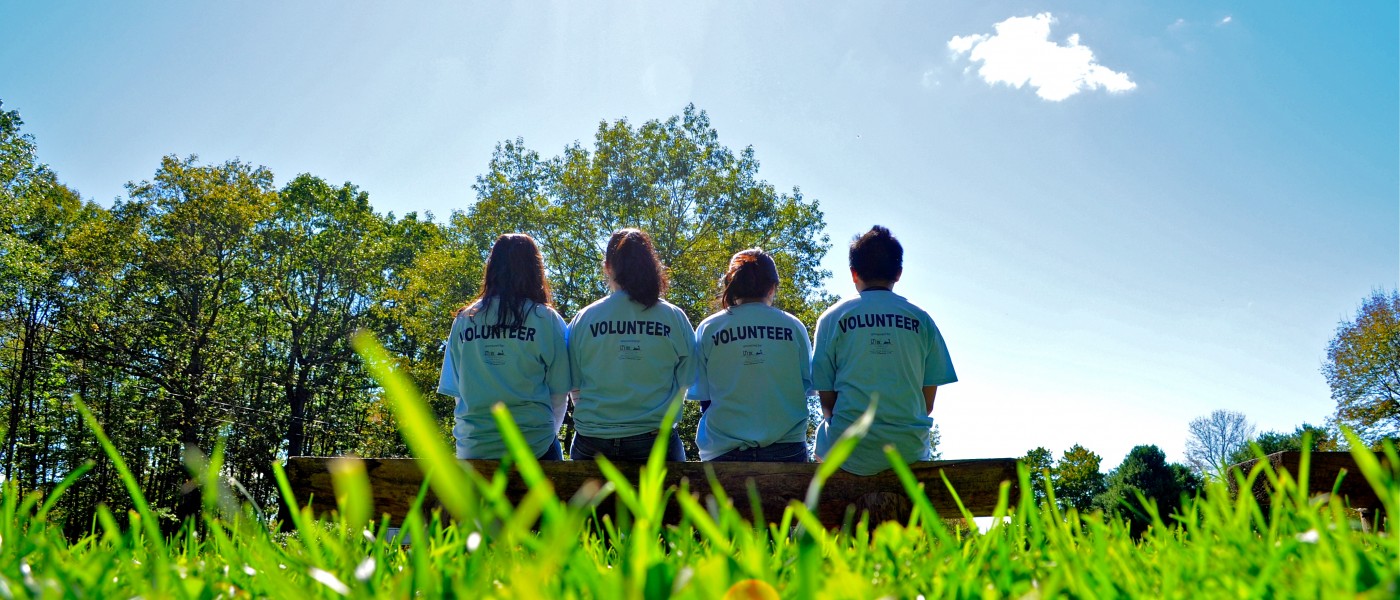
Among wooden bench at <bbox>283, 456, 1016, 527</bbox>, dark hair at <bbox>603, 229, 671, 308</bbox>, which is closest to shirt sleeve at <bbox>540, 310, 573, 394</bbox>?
dark hair at <bbox>603, 229, 671, 308</bbox>

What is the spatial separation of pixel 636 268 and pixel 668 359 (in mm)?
558

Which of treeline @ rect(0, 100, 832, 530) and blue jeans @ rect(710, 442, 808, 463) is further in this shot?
treeline @ rect(0, 100, 832, 530)

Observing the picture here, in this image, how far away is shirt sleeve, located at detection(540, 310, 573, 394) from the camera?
475cm

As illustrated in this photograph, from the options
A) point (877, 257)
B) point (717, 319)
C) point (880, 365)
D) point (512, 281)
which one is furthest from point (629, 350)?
point (877, 257)

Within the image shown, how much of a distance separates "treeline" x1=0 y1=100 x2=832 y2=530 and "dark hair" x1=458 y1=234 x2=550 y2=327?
16.0 m

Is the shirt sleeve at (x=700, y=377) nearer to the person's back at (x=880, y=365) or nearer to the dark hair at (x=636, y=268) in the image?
the dark hair at (x=636, y=268)

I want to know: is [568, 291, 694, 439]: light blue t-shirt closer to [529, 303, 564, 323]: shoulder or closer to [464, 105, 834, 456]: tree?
[529, 303, 564, 323]: shoulder

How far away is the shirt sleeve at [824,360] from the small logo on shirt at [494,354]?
5.68 feet

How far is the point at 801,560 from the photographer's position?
443 mm

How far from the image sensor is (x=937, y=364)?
4.49 meters

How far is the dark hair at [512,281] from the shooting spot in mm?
4688

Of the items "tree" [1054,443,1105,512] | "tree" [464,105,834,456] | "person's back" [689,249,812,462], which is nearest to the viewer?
"person's back" [689,249,812,462]

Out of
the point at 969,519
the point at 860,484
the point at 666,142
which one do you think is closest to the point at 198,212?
the point at 666,142

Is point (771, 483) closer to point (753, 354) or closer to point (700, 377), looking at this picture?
point (753, 354)
